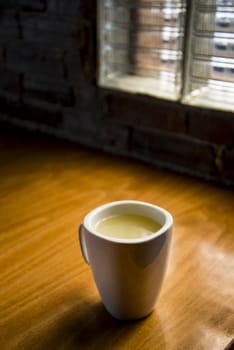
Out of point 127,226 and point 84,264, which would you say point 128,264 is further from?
point 84,264

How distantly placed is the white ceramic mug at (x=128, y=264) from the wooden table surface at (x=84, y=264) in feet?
0.08

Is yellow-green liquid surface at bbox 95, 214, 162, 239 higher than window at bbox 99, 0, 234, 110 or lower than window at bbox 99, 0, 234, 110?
lower

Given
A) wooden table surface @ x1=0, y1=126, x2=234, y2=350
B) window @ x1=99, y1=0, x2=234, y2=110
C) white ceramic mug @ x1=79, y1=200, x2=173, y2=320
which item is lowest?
wooden table surface @ x1=0, y1=126, x2=234, y2=350

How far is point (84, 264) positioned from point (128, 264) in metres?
0.17

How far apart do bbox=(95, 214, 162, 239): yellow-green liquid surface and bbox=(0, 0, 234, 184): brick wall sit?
0.45 meters

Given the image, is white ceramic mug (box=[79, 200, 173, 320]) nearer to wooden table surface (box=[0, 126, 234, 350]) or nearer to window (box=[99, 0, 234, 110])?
wooden table surface (box=[0, 126, 234, 350])

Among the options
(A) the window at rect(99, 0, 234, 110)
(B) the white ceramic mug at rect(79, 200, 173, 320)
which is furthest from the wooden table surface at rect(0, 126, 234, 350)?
(A) the window at rect(99, 0, 234, 110)

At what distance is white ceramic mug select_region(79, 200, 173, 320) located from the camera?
1.74 feet

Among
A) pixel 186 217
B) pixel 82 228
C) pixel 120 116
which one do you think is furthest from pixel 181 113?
pixel 82 228

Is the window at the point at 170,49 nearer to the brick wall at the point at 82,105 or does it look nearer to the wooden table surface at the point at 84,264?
the brick wall at the point at 82,105

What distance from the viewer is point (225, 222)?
2.69ft

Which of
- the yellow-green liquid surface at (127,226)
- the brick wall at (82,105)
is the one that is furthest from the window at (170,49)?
the yellow-green liquid surface at (127,226)

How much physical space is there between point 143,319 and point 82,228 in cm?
14

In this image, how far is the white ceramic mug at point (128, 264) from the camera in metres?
A: 0.53
